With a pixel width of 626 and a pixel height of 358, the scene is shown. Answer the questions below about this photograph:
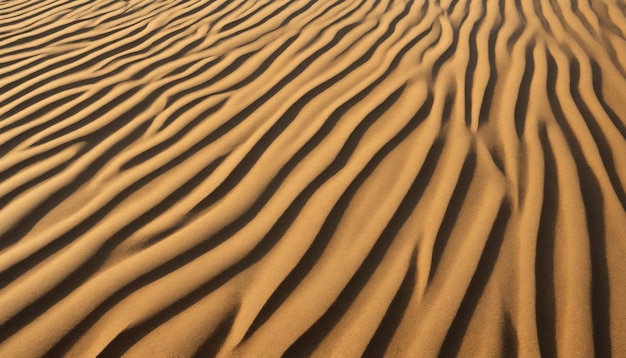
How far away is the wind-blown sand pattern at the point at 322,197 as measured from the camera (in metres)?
1.41

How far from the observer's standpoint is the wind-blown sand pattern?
4.61 ft

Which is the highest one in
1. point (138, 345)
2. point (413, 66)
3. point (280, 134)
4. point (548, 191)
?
point (413, 66)

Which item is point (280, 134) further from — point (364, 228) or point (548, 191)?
point (548, 191)

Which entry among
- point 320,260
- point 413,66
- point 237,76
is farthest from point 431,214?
point 237,76

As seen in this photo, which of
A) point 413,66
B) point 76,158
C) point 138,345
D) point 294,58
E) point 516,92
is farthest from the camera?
point 294,58

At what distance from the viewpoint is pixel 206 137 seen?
2180 mm

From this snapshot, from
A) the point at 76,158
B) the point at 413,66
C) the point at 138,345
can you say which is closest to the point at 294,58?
the point at 413,66

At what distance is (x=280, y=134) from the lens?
85.3 inches

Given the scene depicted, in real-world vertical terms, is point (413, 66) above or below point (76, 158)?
above

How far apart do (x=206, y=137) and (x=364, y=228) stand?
0.87m

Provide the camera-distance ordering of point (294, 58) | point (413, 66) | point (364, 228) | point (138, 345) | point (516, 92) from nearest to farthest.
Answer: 1. point (138, 345)
2. point (364, 228)
3. point (516, 92)
4. point (413, 66)
5. point (294, 58)

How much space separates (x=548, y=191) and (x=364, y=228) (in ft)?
2.21

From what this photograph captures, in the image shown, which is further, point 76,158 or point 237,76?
point 237,76

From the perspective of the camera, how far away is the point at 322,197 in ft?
5.95
